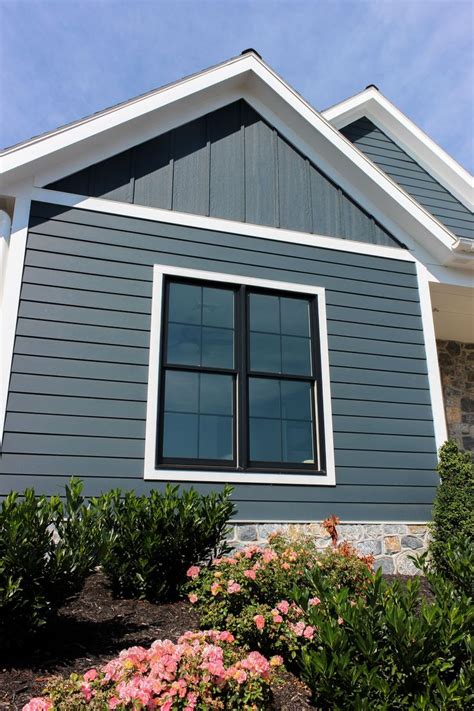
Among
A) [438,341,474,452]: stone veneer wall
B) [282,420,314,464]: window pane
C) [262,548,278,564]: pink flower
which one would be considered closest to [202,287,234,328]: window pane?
[282,420,314,464]: window pane

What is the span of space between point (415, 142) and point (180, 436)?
21.7 ft

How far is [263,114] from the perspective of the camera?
6621mm

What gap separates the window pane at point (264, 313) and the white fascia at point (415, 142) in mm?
4266

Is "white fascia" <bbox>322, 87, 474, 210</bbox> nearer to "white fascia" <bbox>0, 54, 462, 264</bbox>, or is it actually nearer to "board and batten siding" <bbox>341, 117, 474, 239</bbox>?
"board and batten siding" <bbox>341, 117, 474, 239</bbox>

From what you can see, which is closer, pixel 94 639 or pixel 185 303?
pixel 94 639

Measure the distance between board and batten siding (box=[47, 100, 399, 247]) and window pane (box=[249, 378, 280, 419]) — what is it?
1870 mm

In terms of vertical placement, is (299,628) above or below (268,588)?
below

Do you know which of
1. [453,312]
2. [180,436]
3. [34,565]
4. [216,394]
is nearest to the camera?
[34,565]

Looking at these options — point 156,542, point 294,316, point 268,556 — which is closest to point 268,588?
point 268,556

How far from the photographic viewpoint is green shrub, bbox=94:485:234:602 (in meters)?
4.02

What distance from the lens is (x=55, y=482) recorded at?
15.7ft

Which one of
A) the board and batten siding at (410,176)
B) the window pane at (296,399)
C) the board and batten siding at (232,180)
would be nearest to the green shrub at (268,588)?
the window pane at (296,399)

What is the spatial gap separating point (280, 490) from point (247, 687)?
2.99 metres

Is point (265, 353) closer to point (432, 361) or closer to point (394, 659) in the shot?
point (432, 361)
